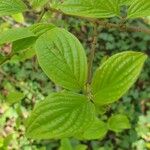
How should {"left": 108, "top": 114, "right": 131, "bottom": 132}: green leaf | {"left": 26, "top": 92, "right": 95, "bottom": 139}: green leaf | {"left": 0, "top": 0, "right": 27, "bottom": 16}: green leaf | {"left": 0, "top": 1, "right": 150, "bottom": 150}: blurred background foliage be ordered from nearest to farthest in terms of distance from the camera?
{"left": 26, "top": 92, "right": 95, "bottom": 139}: green leaf < {"left": 0, "top": 0, "right": 27, "bottom": 16}: green leaf < {"left": 108, "top": 114, "right": 131, "bottom": 132}: green leaf < {"left": 0, "top": 1, "right": 150, "bottom": 150}: blurred background foliage

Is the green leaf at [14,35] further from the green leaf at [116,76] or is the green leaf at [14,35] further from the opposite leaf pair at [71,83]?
the green leaf at [116,76]

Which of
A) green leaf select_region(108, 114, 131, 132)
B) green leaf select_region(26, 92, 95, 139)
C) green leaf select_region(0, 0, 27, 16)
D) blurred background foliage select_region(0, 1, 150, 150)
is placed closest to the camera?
green leaf select_region(26, 92, 95, 139)

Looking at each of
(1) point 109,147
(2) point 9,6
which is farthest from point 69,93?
(1) point 109,147

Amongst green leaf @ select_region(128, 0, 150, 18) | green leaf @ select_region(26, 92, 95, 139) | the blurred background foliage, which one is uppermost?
green leaf @ select_region(128, 0, 150, 18)

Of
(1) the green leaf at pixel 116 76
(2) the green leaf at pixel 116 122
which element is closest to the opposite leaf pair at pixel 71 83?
(1) the green leaf at pixel 116 76

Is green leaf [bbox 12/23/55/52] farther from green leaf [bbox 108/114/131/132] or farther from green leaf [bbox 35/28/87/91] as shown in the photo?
green leaf [bbox 108/114/131/132]

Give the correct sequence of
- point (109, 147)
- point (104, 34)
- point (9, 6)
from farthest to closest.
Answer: point (104, 34), point (109, 147), point (9, 6)

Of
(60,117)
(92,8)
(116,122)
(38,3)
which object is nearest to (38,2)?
(38,3)

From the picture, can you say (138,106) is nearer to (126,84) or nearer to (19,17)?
(19,17)

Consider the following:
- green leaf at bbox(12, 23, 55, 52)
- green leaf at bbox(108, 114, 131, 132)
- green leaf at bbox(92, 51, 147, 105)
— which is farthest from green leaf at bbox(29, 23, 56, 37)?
green leaf at bbox(108, 114, 131, 132)
